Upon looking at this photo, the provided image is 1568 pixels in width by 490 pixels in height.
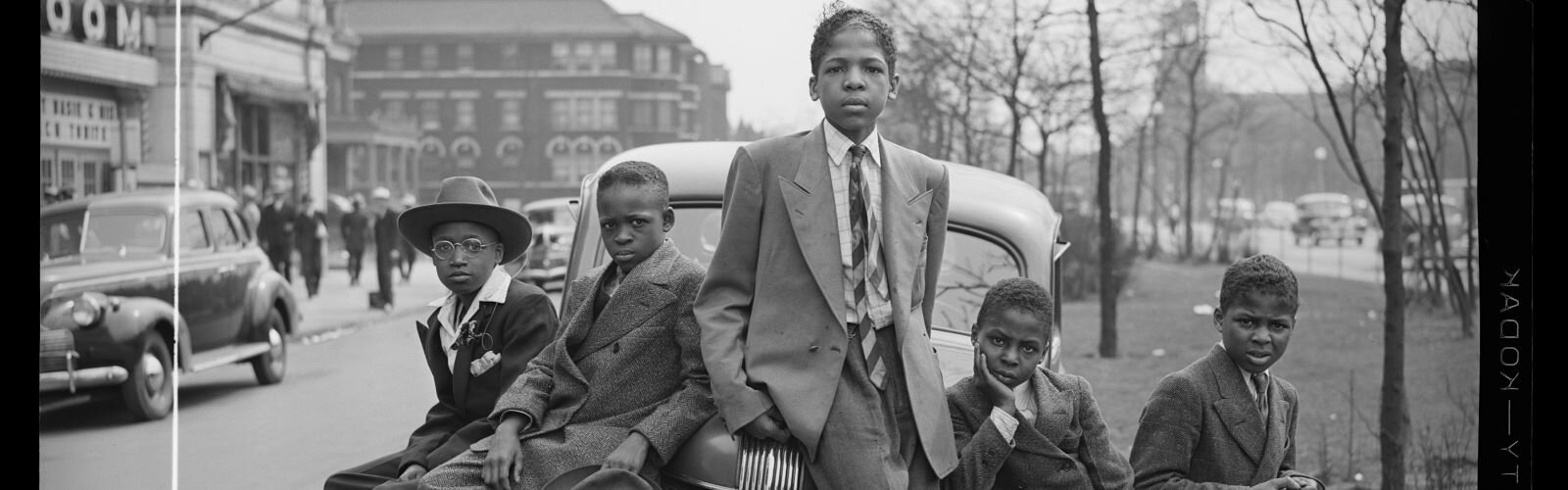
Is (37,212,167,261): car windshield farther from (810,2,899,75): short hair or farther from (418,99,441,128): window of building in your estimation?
Result: (810,2,899,75): short hair

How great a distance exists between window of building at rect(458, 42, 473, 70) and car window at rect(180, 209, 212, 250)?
166cm

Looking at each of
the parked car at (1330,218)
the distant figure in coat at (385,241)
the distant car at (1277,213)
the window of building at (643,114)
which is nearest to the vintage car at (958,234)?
the window of building at (643,114)

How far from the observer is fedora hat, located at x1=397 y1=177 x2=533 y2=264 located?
345cm

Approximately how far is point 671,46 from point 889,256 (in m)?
4.47

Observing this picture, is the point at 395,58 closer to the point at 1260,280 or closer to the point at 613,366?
the point at 613,366

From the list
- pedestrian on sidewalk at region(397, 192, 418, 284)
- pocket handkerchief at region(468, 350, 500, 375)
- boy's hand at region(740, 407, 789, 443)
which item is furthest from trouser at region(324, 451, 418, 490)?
pedestrian on sidewalk at region(397, 192, 418, 284)

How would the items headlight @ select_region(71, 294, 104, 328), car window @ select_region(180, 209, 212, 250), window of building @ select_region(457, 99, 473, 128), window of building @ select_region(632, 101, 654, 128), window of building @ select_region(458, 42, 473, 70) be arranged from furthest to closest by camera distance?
window of building @ select_region(457, 99, 473, 128) → window of building @ select_region(458, 42, 473, 70) → window of building @ select_region(632, 101, 654, 128) → car window @ select_region(180, 209, 212, 250) → headlight @ select_region(71, 294, 104, 328)

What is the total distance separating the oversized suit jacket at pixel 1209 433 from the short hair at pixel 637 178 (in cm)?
A: 128

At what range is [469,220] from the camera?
Result: 11.4 ft

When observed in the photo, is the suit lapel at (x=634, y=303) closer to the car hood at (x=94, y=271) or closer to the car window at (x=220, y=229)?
the car hood at (x=94, y=271)

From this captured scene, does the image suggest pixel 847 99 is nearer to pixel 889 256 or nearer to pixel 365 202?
pixel 889 256

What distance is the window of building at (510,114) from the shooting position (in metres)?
7.16

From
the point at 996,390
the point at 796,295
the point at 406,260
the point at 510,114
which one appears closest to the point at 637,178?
the point at 796,295
